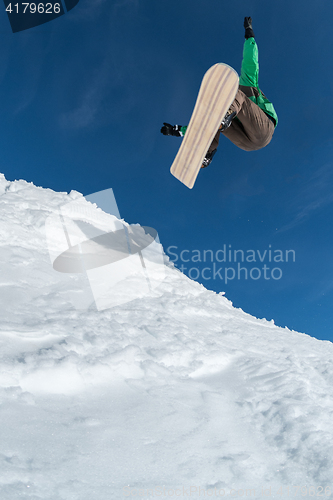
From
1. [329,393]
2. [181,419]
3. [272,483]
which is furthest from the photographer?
[329,393]

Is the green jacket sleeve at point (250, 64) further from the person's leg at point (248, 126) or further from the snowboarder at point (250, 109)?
the person's leg at point (248, 126)

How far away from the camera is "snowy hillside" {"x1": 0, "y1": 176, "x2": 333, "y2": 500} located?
201 cm

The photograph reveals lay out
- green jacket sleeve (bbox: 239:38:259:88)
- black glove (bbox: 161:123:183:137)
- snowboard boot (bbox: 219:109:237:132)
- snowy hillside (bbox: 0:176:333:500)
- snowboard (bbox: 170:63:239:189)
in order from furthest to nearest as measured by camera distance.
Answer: black glove (bbox: 161:123:183:137), green jacket sleeve (bbox: 239:38:259:88), snowboard boot (bbox: 219:109:237:132), snowboard (bbox: 170:63:239:189), snowy hillside (bbox: 0:176:333:500)

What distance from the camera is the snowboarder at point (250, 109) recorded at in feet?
16.0

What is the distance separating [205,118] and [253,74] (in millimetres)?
1140

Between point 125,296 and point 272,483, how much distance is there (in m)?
4.28

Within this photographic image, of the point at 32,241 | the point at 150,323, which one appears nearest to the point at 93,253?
the point at 32,241

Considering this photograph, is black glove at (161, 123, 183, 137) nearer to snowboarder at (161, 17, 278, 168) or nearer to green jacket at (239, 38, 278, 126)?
snowboarder at (161, 17, 278, 168)

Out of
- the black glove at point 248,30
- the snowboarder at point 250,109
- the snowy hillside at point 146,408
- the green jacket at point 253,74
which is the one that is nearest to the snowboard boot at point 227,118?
the snowboarder at point 250,109

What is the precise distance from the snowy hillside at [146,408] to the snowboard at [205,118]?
3151 mm

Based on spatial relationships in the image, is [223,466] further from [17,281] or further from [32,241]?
[32,241]

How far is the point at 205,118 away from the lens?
206 inches

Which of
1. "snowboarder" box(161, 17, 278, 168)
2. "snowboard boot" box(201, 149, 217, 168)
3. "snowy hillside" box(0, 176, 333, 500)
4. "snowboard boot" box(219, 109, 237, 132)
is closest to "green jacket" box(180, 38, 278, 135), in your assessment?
"snowboarder" box(161, 17, 278, 168)

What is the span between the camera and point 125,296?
602 cm
